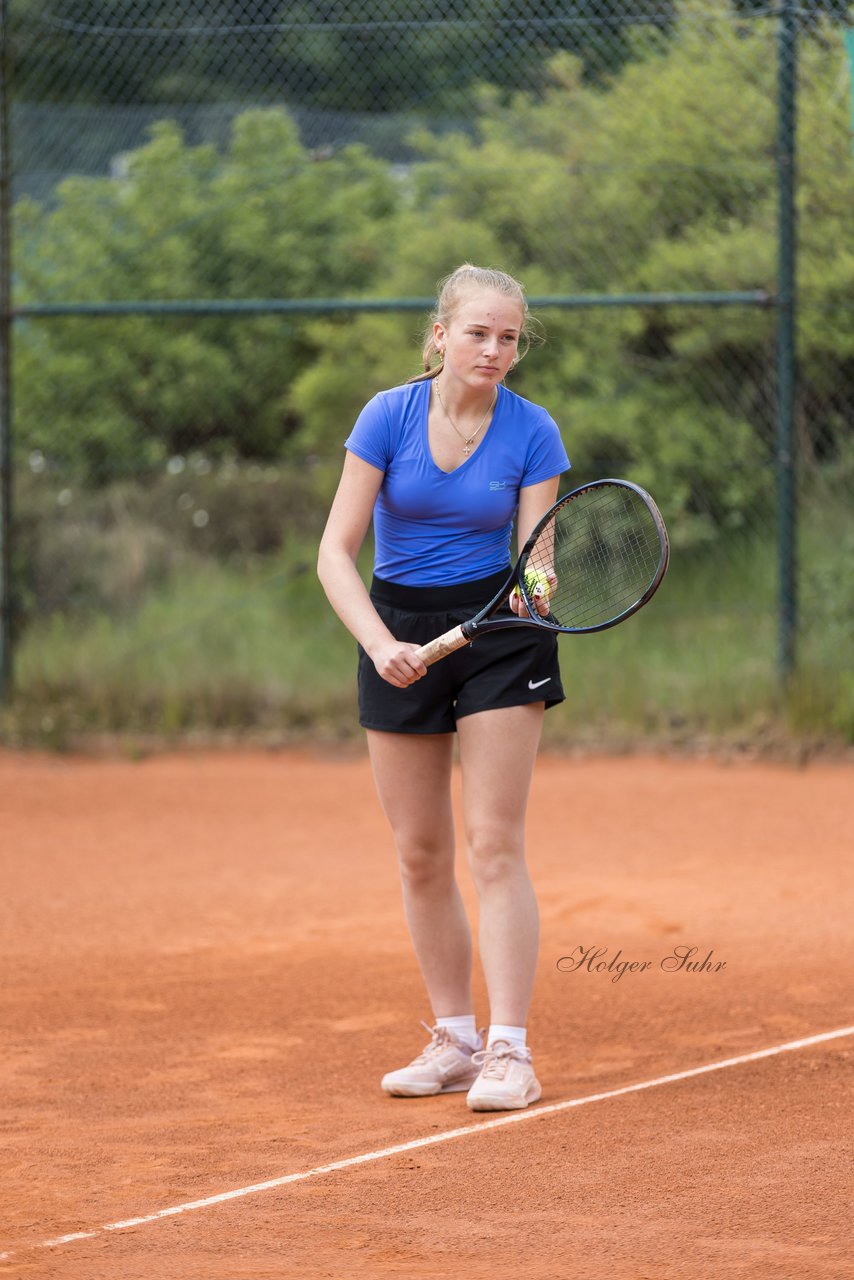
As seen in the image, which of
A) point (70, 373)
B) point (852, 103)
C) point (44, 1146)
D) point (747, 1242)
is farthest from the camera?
point (70, 373)

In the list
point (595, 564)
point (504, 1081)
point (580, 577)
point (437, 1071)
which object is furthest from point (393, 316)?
point (504, 1081)

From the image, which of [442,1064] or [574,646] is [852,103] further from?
[442,1064]

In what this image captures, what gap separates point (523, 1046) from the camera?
3.80m

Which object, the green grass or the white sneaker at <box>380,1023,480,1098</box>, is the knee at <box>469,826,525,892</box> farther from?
the green grass

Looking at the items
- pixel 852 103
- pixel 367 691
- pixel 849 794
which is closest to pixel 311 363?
pixel 852 103

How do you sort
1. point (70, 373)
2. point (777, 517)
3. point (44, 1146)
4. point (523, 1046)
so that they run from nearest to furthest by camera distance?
point (44, 1146) < point (523, 1046) < point (777, 517) < point (70, 373)

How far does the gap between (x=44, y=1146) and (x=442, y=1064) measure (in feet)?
3.00

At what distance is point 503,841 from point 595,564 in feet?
3.62

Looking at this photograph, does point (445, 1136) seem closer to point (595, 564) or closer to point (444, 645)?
point (444, 645)

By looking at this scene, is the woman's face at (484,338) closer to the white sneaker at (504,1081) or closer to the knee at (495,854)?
the knee at (495,854)

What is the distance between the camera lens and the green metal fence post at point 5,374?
28.4ft

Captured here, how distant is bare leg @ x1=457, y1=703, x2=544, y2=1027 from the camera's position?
12.3ft
